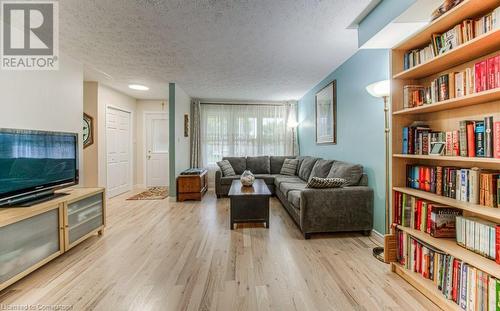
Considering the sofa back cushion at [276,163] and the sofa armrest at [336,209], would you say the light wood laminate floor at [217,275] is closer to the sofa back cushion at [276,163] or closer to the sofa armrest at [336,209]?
the sofa armrest at [336,209]

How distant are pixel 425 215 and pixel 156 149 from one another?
6.02 m

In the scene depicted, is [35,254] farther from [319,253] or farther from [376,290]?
[376,290]

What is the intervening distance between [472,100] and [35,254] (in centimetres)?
354

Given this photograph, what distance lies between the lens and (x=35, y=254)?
1876 mm

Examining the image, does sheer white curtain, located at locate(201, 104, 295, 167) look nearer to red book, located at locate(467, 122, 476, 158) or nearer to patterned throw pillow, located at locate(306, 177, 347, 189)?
patterned throw pillow, located at locate(306, 177, 347, 189)

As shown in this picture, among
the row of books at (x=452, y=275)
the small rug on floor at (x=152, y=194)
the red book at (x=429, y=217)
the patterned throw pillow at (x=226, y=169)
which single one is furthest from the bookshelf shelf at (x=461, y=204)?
the small rug on floor at (x=152, y=194)

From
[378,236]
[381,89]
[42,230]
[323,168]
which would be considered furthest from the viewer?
[323,168]

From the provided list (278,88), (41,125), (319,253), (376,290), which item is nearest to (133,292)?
(319,253)

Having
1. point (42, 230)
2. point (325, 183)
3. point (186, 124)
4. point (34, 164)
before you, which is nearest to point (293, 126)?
point (186, 124)

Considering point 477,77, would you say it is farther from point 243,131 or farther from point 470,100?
point 243,131

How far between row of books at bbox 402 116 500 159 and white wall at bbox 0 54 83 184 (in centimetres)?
380

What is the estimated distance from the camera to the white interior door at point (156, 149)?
6082 millimetres

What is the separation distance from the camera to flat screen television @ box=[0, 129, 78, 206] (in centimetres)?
187

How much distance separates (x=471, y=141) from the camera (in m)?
1.41
